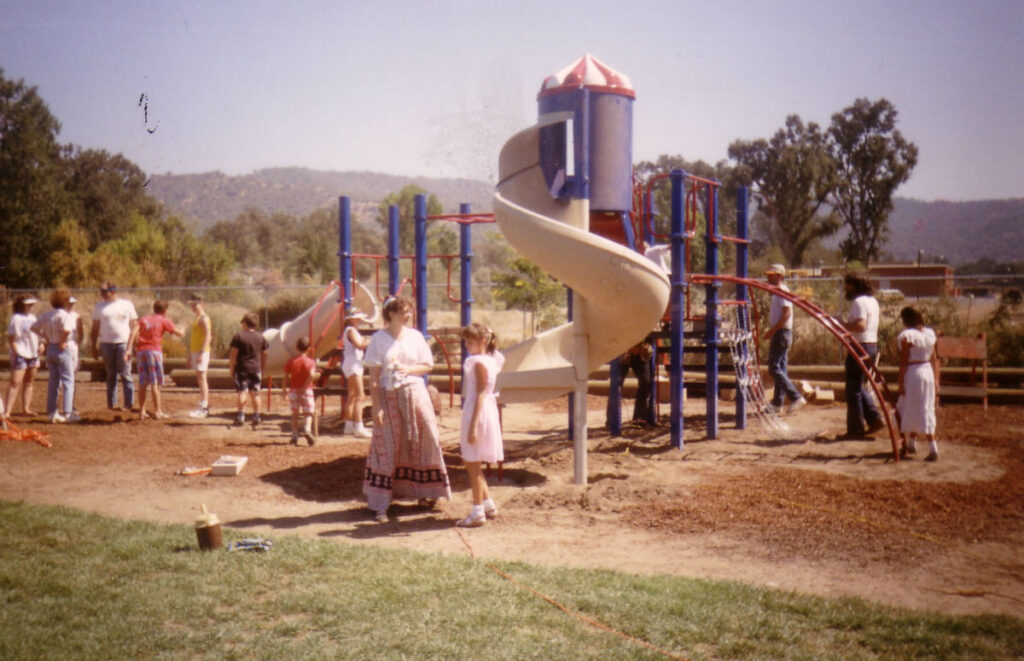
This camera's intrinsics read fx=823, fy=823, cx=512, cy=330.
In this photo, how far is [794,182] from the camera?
1763 inches

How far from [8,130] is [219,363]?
747 centimetres

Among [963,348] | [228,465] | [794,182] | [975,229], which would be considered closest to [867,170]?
[794,182]

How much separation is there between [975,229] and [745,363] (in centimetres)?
5307

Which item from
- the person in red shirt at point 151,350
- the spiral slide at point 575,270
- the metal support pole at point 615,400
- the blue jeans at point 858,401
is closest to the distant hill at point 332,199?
the blue jeans at point 858,401

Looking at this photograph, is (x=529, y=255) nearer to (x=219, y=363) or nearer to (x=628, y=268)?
(x=628, y=268)

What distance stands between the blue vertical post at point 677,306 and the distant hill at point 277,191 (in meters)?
102

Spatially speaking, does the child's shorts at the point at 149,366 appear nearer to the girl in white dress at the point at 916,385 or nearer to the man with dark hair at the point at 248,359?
the man with dark hair at the point at 248,359

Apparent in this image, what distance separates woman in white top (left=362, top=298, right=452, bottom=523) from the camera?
7.00 meters

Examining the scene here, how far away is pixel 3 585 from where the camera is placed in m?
5.21

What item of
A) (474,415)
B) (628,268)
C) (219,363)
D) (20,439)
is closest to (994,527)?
(628,268)

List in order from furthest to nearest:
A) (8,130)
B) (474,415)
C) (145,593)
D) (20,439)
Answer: (8,130) → (20,439) → (474,415) → (145,593)

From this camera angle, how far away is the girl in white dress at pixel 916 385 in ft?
28.7

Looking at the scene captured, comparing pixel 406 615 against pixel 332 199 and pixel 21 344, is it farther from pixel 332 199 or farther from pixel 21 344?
pixel 332 199

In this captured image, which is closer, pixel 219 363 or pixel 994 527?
pixel 994 527
